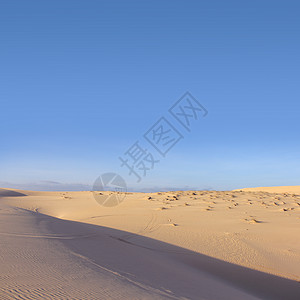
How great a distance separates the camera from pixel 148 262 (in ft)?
18.3

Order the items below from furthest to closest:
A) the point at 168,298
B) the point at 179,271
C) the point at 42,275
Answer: the point at 179,271, the point at 42,275, the point at 168,298

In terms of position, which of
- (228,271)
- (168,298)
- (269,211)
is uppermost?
(269,211)

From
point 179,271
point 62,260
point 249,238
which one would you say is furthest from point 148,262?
point 249,238

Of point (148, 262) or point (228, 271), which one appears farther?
point (228, 271)

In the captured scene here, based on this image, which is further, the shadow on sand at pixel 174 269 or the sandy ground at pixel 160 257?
the shadow on sand at pixel 174 269

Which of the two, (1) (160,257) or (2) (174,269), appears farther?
(1) (160,257)

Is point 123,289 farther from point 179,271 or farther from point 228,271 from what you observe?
point 228,271

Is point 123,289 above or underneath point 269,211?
underneath

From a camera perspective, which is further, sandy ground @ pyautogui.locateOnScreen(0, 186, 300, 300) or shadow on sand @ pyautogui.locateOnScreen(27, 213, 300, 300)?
shadow on sand @ pyautogui.locateOnScreen(27, 213, 300, 300)

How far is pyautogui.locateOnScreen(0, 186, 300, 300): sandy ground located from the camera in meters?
3.36

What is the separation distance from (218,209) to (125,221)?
4886 millimetres

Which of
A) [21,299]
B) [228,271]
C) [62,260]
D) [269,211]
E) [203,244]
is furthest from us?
[269,211]

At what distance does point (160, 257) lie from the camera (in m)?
6.52

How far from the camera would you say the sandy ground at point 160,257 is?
132 inches
